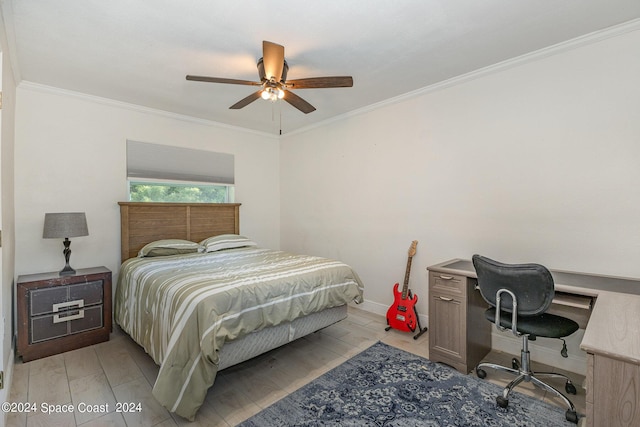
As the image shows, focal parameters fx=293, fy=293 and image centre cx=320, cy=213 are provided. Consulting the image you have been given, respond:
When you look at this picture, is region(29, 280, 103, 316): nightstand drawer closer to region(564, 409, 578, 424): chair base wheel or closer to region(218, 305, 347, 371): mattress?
region(218, 305, 347, 371): mattress

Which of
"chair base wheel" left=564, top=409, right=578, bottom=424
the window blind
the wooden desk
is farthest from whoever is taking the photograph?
the window blind

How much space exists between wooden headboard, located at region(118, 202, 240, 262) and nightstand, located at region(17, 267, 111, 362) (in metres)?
0.58

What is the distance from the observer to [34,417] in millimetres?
1870

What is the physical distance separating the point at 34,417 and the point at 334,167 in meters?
3.66

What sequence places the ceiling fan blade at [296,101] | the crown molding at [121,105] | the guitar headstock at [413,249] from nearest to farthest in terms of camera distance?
1. the ceiling fan blade at [296,101]
2. the crown molding at [121,105]
3. the guitar headstock at [413,249]

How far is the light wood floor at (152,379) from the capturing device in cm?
188

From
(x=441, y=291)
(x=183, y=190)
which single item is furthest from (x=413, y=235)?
(x=183, y=190)

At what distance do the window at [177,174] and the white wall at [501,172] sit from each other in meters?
1.63

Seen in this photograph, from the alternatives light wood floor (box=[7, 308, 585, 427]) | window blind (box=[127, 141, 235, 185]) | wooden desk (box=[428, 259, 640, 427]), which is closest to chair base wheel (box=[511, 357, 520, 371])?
light wood floor (box=[7, 308, 585, 427])

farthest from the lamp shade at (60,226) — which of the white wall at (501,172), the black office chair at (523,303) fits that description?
the black office chair at (523,303)

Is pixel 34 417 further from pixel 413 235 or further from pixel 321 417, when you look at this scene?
pixel 413 235

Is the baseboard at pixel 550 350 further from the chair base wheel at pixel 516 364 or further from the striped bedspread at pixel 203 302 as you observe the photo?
the striped bedspread at pixel 203 302

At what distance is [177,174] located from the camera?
3.96 m

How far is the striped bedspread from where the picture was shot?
1836 millimetres
